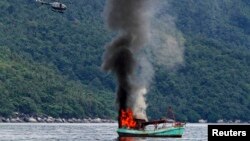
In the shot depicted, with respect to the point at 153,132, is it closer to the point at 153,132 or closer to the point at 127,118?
the point at 153,132

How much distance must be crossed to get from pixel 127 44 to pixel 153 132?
1643cm

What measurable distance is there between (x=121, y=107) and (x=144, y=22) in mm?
13197

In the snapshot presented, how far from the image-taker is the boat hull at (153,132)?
485ft

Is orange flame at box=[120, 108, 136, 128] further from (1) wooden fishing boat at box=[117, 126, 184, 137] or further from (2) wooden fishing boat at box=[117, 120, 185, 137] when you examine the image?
(1) wooden fishing boat at box=[117, 126, 184, 137]

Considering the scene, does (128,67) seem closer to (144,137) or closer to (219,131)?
(144,137)

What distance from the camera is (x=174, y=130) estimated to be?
166m

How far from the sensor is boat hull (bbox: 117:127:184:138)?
148 m

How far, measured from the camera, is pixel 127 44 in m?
148

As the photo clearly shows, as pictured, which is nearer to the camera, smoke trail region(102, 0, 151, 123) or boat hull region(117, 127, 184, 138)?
smoke trail region(102, 0, 151, 123)

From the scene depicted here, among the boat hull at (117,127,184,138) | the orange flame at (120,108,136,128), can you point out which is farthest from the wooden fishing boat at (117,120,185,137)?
the orange flame at (120,108,136,128)

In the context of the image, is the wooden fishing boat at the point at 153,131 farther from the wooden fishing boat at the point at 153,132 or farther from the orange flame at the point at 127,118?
the orange flame at the point at 127,118

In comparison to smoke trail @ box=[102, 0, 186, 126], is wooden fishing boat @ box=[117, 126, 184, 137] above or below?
below

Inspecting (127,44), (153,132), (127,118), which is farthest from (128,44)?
(153,132)

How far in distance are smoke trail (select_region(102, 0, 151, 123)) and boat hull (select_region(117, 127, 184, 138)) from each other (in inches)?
115
